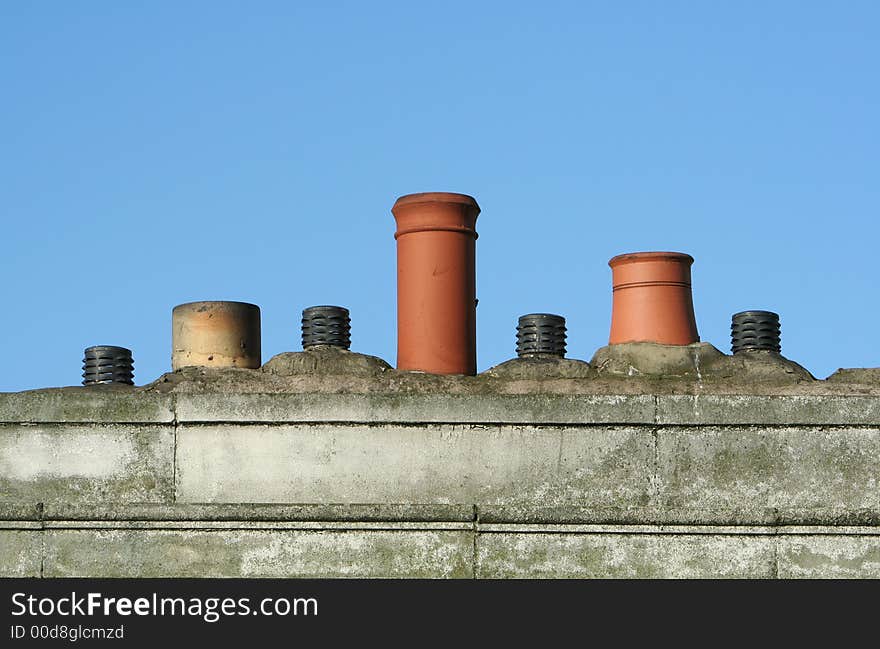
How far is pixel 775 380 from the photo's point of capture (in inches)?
516

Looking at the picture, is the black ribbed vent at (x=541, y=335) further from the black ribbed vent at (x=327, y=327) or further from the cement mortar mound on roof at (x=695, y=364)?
the black ribbed vent at (x=327, y=327)

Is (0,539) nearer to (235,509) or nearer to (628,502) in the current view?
(235,509)

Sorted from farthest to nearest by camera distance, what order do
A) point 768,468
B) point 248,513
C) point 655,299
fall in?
point 655,299 < point 768,468 < point 248,513

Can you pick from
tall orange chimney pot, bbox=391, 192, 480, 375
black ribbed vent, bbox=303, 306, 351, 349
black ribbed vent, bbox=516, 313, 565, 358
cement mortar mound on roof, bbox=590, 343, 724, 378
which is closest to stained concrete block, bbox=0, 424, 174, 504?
black ribbed vent, bbox=303, 306, 351, 349

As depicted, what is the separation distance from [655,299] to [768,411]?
2041 millimetres

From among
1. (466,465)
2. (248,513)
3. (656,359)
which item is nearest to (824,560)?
(656,359)

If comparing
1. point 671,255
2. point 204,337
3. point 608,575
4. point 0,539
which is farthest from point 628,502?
point 0,539

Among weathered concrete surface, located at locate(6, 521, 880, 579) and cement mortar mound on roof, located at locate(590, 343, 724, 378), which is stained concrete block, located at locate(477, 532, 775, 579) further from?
cement mortar mound on roof, located at locate(590, 343, 724, 378)

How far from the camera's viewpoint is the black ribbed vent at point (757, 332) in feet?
44.9

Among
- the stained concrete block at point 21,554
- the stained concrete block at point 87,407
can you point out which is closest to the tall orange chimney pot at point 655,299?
the stained concrete block at point 87,407

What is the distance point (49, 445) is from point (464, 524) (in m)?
3.25

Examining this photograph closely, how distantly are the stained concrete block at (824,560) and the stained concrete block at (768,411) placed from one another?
0.90 m

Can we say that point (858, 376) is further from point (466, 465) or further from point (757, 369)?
point (466, 465)

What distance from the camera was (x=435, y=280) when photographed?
1384 centimetres
